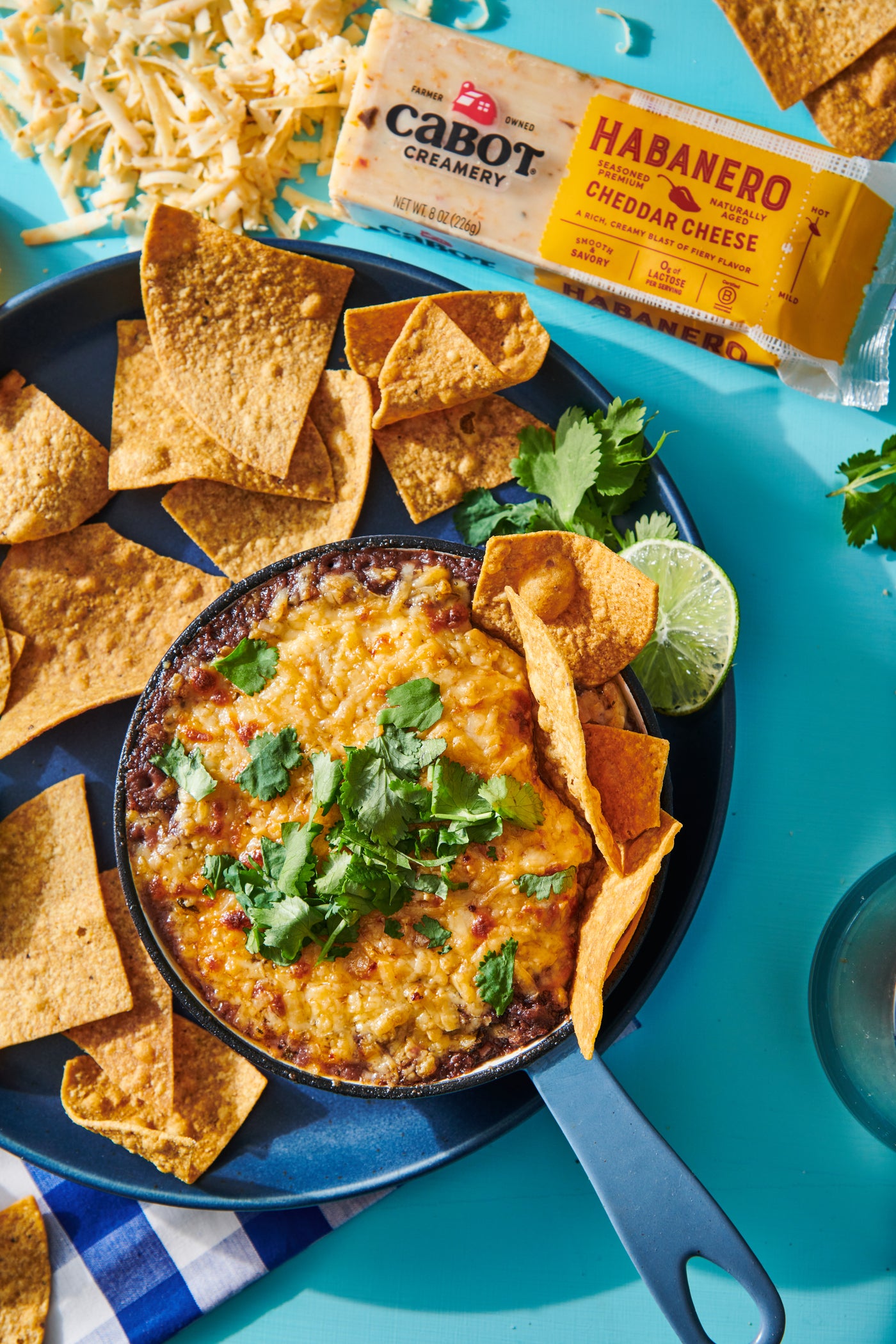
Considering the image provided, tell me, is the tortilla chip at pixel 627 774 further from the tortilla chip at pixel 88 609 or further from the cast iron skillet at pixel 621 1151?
the tortilla chip at pixel 88 609

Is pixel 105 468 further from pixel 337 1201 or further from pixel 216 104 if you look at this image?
pixel 337 1201

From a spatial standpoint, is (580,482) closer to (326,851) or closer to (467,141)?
(467,141)

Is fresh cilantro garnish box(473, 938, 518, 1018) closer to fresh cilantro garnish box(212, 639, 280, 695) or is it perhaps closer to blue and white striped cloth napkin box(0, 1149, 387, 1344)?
fresh cilantro garnish box(212, 639, 280, 695)

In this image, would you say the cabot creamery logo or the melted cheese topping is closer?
the melted cheese topping

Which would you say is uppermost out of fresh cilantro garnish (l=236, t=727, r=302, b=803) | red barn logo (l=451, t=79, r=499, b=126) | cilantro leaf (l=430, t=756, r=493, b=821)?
red barn logo (l=451, t=79, r=499, b=126)

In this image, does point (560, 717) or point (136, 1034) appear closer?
point (560, 717)

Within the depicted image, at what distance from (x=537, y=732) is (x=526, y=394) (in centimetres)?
98

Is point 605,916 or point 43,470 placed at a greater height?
point 43,470

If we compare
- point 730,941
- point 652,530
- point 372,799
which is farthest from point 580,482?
point 730,941

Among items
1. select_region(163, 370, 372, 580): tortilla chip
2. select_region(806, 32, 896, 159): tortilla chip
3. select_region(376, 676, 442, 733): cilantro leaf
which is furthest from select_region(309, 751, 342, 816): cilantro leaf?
select_region(806, 32, 896, 159): tortilla chip

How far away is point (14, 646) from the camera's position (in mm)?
2482

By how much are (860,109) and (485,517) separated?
150 cm

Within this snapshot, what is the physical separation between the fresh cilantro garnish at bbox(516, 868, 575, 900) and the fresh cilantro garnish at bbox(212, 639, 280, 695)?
68cm

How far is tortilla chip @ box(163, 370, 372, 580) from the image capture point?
252cm
